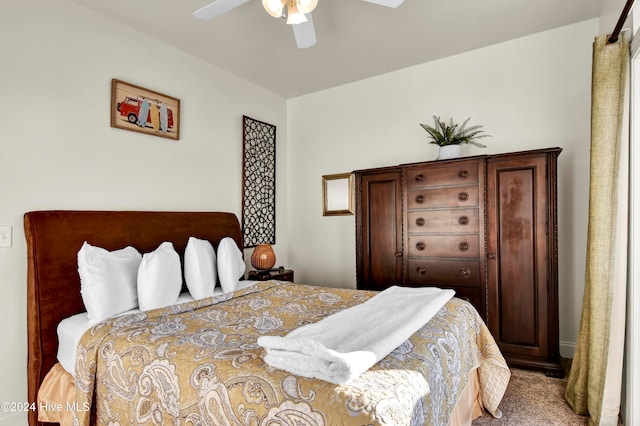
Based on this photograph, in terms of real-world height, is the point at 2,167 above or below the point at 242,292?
above

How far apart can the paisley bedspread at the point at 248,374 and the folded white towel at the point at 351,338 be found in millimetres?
34

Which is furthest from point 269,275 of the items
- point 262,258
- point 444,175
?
point 444,175

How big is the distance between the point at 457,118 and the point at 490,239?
4.30 feet

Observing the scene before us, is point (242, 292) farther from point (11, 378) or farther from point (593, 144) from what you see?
point (593, 144)

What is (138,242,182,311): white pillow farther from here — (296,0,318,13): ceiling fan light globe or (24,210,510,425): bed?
(296,0,318,13): ceiling fan light globe

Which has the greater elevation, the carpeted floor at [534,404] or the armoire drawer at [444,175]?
the armoire drawer at [444,175]

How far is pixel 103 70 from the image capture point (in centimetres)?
264

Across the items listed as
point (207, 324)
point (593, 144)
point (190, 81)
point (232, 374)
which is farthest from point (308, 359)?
point (190, 81)

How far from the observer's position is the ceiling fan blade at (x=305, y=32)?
2.20m

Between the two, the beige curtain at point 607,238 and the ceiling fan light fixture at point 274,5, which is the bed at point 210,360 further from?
the ceiling fan light fixture at point 274,5

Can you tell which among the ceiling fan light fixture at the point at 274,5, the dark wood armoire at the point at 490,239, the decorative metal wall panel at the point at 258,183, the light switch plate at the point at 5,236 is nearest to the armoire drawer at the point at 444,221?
the dark wood armoire at the point at 490,239

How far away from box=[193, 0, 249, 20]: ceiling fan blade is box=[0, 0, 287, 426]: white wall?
109 cm

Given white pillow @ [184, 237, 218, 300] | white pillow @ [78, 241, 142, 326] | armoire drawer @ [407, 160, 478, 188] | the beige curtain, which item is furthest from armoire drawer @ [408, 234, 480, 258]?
white pillow @ [78, 241, 142, 326]

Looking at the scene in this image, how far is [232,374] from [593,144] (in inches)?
92.1
